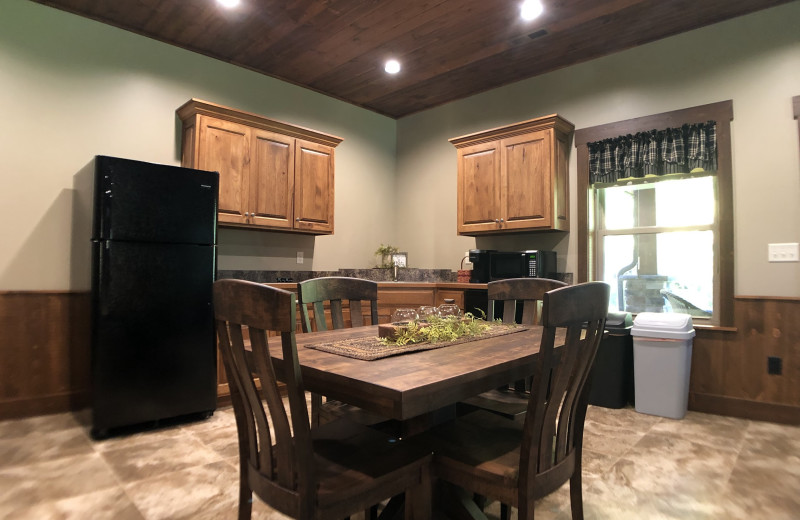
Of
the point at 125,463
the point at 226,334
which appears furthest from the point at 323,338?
the point at 125,463

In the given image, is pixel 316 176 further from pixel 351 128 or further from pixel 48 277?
pixel 48 277

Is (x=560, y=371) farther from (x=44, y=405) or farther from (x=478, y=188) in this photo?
(x=44, y=405)

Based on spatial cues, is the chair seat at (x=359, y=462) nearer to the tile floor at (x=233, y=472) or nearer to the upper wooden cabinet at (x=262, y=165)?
the tile floor at (x=233, y=472)

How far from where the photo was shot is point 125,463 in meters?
2.36

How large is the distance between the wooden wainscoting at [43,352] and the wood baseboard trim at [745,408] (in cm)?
432

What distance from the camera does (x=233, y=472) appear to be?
225 cm

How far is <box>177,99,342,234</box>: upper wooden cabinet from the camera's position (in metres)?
3.54

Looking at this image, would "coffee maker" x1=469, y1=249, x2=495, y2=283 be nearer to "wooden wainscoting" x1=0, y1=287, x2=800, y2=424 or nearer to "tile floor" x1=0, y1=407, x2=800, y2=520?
"tile floor" x1=0, y1=407, x2=800, y2=520

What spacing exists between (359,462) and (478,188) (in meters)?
3.36

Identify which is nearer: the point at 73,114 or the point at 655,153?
the point at 73,114

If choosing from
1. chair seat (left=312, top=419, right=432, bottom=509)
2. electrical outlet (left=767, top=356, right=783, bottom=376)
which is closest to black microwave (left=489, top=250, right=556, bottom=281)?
electrical outlet (left=767, top=356, right=783, bottom=376)

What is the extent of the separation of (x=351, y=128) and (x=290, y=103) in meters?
0.76

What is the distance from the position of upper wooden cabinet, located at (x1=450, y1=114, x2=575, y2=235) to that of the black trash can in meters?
0.97

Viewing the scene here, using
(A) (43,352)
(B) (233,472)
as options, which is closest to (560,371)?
(B) (233,472)
